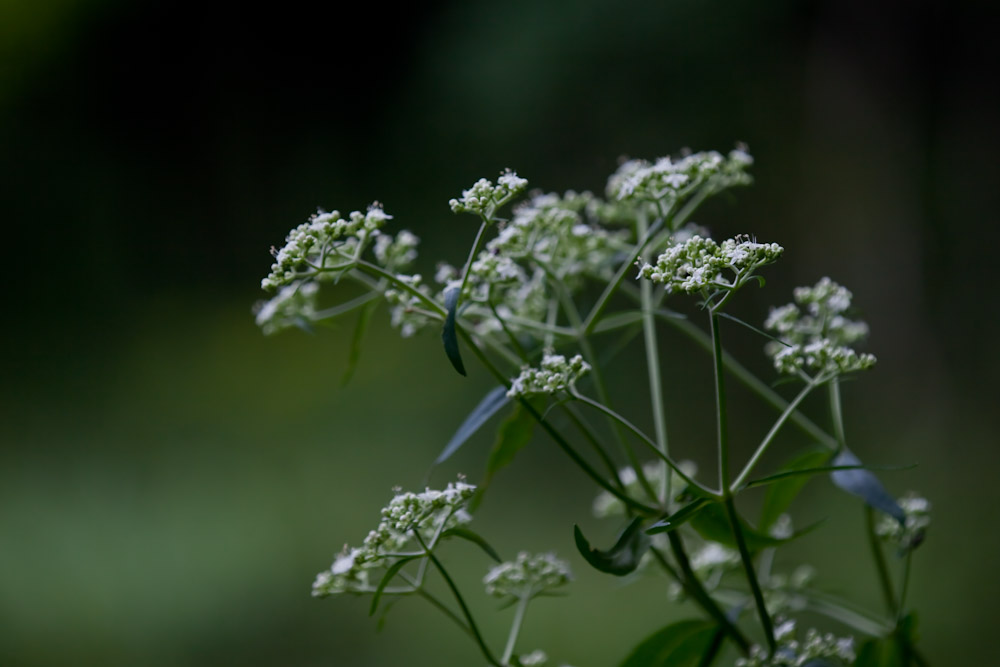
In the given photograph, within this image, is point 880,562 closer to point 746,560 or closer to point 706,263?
point 746,560

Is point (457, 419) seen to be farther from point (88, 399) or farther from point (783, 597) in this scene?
point (783, 597)

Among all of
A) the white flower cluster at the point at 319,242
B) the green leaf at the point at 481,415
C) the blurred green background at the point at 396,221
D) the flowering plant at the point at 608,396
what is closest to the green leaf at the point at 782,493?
→ the flowering plant at the point at 608,396

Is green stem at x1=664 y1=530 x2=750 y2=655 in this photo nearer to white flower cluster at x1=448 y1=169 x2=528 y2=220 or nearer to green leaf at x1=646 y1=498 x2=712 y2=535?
A: green leaf at x1=646 y1=498 x2=712 y2=535

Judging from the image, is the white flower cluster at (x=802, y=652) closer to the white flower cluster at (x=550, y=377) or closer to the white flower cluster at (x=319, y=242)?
the white flower cluster at (x=550, y=377)

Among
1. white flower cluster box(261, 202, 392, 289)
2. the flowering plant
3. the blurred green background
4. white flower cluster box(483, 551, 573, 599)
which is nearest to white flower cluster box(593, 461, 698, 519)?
the flowering plant

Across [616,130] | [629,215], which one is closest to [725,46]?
[616,130]

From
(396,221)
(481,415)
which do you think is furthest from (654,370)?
(396,221)

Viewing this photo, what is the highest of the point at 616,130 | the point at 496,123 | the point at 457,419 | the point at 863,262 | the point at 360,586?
the point at 496,123
